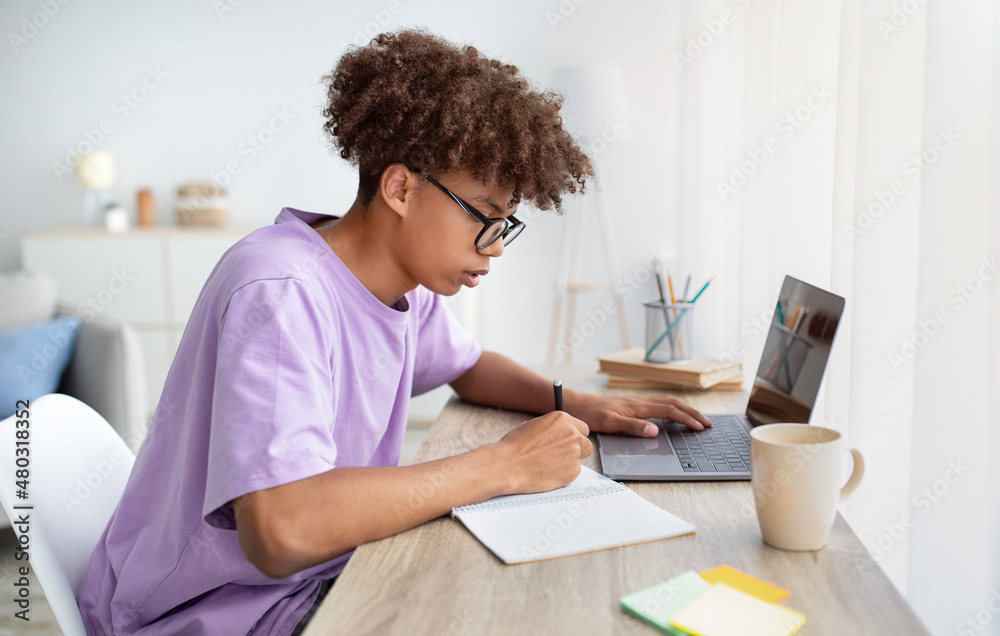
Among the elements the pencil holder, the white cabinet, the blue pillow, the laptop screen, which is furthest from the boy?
the white cabinet

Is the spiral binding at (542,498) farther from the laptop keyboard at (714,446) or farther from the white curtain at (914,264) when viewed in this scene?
the white curtain at (914,264)

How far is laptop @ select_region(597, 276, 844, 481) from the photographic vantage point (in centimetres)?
113

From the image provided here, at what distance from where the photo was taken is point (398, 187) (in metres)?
1.20

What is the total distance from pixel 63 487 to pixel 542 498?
0.69 m

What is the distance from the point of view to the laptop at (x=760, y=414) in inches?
44.6

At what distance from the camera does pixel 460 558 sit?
0.87m

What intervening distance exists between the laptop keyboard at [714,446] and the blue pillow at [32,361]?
2.12m

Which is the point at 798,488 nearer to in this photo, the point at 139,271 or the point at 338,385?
the point at 338,385

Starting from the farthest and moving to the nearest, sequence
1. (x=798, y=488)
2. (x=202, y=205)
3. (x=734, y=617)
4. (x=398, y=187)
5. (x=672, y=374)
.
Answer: (x=202, y=205), (x=672, y=374), (x=398, y=187), (x=798, y=488), (x=734, y=617)

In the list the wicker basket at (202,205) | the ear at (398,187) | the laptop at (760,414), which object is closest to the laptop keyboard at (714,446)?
the laptop at (760,414)

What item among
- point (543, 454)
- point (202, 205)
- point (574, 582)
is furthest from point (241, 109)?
point (574, 582)

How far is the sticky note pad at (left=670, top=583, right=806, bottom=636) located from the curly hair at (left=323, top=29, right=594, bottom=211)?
0.66 m

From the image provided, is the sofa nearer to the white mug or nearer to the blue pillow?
the blue pillow

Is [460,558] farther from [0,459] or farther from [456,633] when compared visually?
[0,459]
